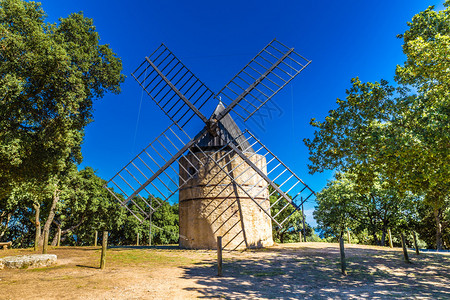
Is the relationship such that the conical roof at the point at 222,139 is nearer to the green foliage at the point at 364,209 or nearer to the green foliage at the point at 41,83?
the green foliage at the point at 41,83

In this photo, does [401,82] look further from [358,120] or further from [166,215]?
[166,215]

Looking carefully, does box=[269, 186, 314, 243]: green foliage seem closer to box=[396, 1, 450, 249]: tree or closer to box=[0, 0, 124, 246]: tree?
box=[396, 1, 450, 249]: tree

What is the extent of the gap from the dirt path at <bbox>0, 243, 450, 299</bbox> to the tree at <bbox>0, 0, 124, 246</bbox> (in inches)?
194

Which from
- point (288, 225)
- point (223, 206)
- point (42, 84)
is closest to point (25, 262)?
point (42, 84)

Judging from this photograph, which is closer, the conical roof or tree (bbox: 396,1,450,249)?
tree (bbox: 396,1,450,249)

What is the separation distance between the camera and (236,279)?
29.6 feet

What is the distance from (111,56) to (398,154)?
1389cm

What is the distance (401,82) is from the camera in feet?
37.6

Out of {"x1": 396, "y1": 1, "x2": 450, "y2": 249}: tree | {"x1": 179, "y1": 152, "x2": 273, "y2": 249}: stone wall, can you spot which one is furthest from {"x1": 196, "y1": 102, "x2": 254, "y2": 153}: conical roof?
{"x1": 396, "y1": 1, "x2": 450, "y2": 249}: tree

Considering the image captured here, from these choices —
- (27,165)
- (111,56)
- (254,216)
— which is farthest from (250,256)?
(111,56)

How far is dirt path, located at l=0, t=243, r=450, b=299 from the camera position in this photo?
7.25 meters

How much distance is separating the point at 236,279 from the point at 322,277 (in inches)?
123

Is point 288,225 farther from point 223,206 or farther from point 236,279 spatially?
point 236,279

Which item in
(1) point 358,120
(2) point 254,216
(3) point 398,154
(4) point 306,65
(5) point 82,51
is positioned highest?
(4) point 306,65
